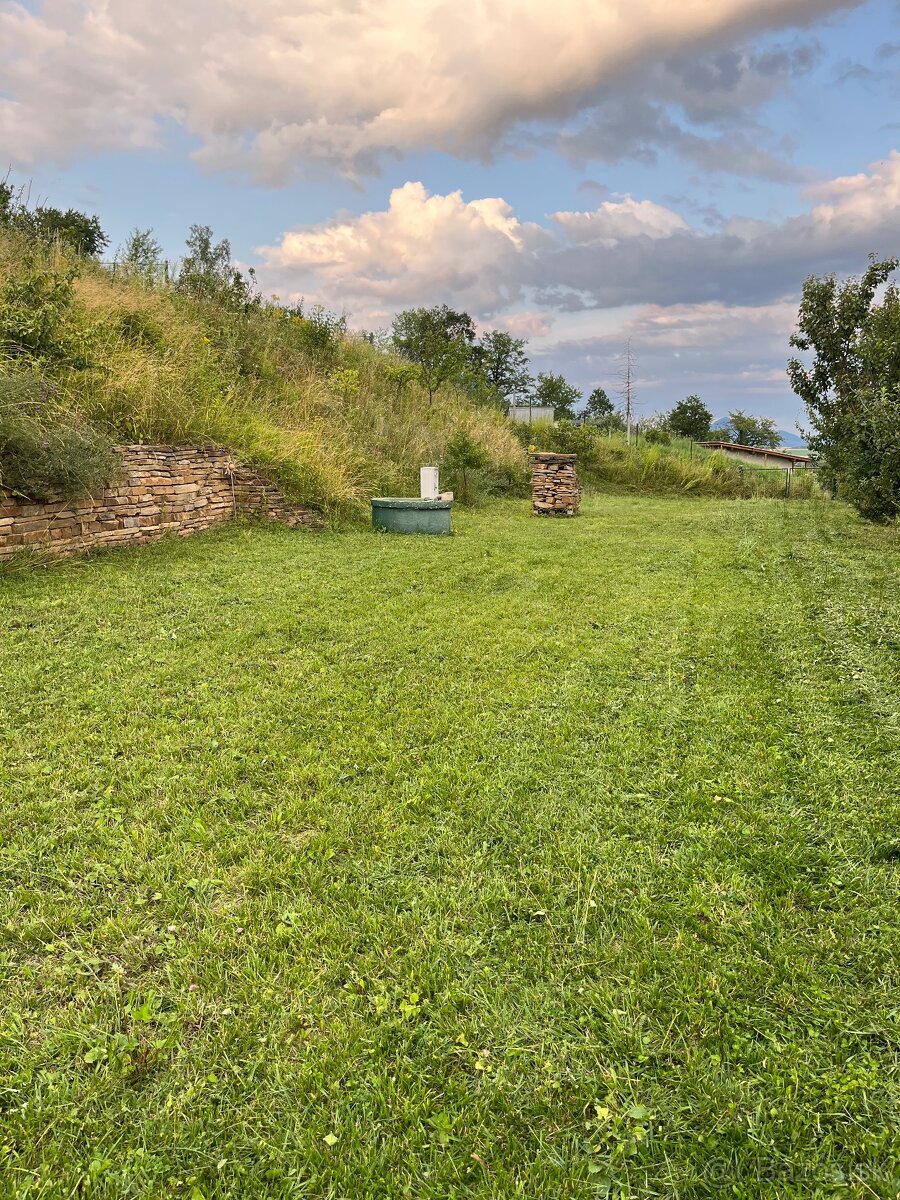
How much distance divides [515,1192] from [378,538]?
23.6 feet

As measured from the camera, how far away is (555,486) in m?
11.3

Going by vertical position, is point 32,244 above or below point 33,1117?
above

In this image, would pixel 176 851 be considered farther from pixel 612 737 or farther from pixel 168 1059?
pixel 612 737

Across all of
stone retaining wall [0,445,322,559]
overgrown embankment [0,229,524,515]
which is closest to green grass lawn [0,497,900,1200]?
stone retaining wall [0,445,322,559]

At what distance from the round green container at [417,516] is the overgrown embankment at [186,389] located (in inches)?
33.4

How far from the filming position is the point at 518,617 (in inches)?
184

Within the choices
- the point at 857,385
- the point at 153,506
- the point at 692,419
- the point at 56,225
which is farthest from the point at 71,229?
the point at 692,419

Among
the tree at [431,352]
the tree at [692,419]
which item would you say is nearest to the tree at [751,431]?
the tree at [692,419]

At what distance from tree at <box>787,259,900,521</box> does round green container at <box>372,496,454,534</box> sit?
531cm

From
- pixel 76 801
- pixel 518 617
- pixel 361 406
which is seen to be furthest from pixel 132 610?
pixel 361 406

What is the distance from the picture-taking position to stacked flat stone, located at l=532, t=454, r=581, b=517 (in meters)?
11.3

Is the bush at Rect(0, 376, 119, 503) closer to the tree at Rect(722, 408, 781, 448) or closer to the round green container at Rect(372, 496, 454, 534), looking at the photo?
the round green container at Rect(372, 496, 454, 534)

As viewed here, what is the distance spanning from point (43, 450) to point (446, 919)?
5.30 meters

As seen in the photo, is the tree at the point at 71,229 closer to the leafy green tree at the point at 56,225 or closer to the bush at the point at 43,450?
the leafy green tree at the point at 56,225
